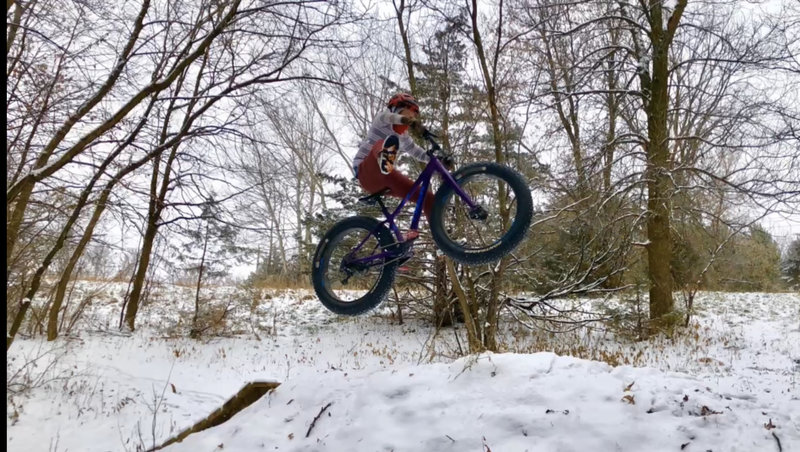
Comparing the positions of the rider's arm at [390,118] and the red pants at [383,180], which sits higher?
the rider's arm at [390,118]

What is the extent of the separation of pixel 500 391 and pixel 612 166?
16.3 feet

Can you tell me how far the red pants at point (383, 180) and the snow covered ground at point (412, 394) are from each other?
2.23m

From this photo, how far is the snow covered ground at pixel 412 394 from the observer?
4113 mm

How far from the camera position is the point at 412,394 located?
488cm

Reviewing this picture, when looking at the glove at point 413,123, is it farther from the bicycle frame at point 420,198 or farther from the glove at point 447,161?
the glove at point 447,161

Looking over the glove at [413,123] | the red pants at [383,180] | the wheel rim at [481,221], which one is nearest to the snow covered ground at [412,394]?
the wheel rim at [481,221]

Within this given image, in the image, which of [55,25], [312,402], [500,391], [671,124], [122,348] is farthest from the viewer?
[671,124]

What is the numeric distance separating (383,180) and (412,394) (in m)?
2.46

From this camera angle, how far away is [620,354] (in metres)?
7.27

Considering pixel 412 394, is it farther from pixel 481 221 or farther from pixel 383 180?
pixel 383 180

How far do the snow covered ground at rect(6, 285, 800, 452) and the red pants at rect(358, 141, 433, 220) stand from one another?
2.23 metres

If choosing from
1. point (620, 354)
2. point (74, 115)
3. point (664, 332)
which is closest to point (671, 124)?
point (664, 332)

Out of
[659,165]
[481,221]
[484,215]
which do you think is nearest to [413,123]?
[484,215]

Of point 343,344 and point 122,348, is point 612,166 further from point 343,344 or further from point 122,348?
point 122,348
